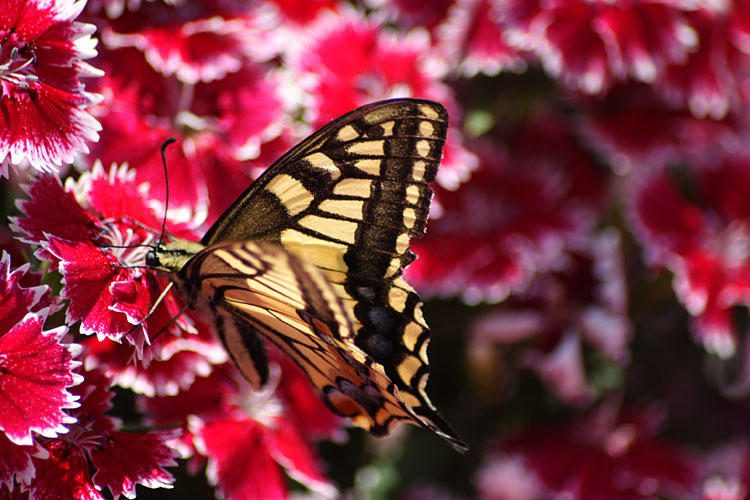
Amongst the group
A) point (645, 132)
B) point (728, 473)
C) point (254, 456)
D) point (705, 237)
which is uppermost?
point (645, 132)

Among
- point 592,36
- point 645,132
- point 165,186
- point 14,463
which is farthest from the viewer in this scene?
point 645,132

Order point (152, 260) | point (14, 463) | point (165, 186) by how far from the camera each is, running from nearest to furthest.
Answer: point (14, 463) → point (152, 260) → point (165, 186)

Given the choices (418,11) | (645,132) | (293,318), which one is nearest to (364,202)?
(293,318)

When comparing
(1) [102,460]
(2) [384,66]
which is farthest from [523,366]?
(1) [102,460]

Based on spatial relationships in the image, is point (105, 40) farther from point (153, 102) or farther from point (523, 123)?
point (523, 123)

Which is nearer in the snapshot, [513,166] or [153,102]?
[153,102]

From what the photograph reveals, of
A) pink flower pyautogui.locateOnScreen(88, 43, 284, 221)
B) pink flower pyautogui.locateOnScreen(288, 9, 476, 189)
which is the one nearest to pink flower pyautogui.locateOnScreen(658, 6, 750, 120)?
pink flower pyautogui.locateOnScreen(288, 9, 476, 189)

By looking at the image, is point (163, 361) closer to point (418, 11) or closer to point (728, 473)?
point (418, 11)

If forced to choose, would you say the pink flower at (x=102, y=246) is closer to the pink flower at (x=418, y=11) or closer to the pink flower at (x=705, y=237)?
the pink flower at (x=418, y=11)
